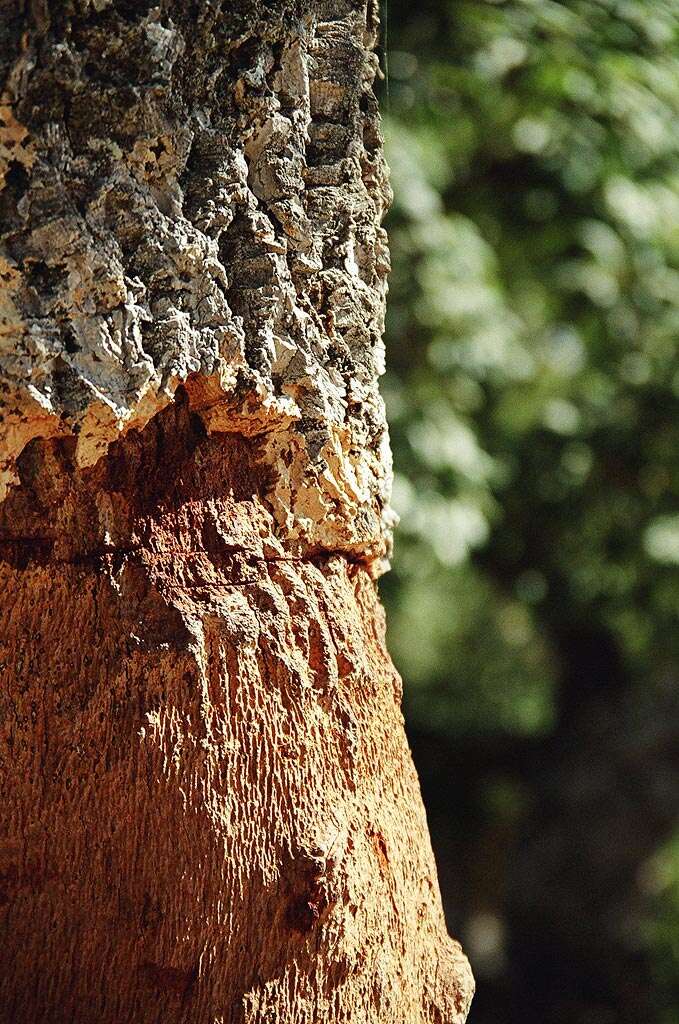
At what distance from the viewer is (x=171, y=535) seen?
4.49 ft

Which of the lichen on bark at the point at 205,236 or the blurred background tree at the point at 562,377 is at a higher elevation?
the lichen on bark at the point at 205,236

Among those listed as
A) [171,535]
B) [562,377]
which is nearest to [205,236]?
[171,535]

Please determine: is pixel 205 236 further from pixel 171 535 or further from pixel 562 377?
pixel 562 377

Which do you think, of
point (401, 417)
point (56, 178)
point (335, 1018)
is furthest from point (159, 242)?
point (401, 417)

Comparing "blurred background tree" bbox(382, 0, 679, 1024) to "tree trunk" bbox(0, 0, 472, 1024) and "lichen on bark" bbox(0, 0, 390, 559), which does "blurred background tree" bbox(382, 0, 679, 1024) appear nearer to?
"lichen on bark" bbox(0, 0, 390, 559)

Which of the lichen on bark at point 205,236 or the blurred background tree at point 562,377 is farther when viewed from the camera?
the blurred background tree at point 562,377

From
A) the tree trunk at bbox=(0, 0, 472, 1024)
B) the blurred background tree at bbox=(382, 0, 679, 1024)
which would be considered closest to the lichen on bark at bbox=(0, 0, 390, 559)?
the tree trunk at bbox=(0, 0, 472, 1024)

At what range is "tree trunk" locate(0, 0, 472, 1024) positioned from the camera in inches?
50.1

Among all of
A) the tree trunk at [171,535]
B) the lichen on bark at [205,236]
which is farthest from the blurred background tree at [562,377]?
the tree trunk at [171,535]

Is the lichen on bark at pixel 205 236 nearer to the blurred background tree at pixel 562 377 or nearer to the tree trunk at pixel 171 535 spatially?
the tree trunk at pixel 171 535

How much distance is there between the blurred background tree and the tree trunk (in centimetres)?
210

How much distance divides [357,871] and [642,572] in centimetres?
400

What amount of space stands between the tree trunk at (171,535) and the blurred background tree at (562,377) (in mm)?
2098

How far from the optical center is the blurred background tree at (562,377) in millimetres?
4238
